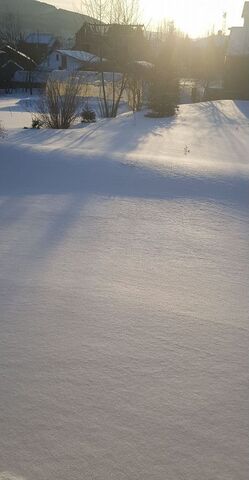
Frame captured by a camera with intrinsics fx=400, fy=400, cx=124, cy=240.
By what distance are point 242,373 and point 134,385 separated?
1.93ft

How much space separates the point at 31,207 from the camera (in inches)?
182

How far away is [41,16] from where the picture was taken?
136 metres

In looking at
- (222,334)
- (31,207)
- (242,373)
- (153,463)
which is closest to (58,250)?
(31,207)

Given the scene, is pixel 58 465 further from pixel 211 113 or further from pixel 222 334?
pixel 211 113

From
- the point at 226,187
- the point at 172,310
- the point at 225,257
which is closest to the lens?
the point at 172,310

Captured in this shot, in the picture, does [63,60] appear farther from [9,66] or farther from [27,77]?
[9,66]

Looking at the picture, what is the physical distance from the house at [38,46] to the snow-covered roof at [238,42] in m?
27.0

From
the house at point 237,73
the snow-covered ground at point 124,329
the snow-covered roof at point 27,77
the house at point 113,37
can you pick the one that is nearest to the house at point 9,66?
the snow-covered roof at point 27,77

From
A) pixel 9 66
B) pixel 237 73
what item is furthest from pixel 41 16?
pixel 237 73

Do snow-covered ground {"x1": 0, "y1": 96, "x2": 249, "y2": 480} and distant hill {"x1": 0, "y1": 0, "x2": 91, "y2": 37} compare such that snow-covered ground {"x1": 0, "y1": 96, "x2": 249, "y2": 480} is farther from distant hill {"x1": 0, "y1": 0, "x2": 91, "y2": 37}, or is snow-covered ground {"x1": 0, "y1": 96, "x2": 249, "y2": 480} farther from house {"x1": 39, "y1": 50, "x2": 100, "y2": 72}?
distant hill {"x1": 0, "y1": 0, "x2": 91, "y2": 37}

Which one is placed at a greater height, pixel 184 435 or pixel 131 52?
pixel 131 52

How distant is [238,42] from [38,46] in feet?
102

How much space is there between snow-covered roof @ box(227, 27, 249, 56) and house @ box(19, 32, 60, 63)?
27.0 metres

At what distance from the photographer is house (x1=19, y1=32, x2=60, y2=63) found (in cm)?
4725
